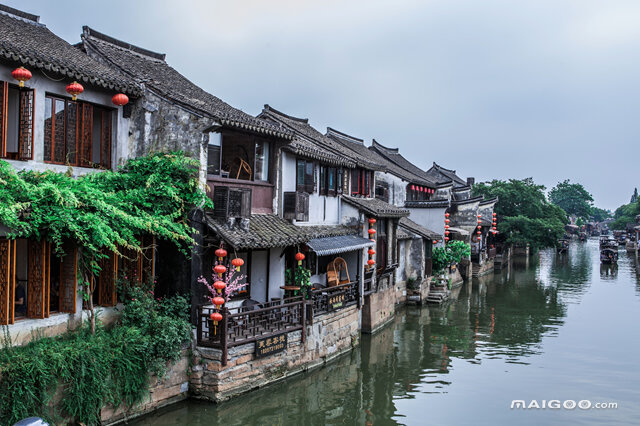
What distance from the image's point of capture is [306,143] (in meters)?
21.4

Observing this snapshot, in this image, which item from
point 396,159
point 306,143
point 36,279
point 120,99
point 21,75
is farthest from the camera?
point 396,159

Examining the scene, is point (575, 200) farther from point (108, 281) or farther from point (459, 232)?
point (108, 281)

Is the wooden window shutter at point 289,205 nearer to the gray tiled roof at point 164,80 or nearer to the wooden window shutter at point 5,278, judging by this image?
the gray tiled roof at point 164,80

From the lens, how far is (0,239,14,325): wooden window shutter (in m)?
9.52

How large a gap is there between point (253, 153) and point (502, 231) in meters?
37.7

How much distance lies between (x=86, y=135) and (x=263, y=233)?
493 cm

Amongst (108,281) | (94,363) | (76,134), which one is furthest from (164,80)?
(94,363)

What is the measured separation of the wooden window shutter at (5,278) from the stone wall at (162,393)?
2.63m

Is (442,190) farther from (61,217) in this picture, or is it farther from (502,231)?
(61,217)

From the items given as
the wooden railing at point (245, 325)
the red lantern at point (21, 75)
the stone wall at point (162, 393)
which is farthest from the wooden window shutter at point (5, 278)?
the wooden railing at point (245, 325)

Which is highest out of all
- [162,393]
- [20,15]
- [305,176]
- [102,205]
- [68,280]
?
[20,15]

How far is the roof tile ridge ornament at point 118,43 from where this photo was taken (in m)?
14.9

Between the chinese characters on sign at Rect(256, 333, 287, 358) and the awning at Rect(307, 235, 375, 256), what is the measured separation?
2.96 metres

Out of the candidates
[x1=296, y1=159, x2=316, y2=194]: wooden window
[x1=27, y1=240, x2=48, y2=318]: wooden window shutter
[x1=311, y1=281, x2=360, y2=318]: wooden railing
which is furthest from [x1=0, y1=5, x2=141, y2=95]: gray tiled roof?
[x1=311, y1=281, x2=360, y2=318]: wooden railing
